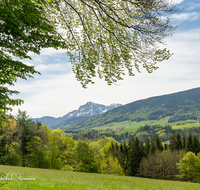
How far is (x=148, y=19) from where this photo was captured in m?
6.00

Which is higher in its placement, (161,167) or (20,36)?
(20,36)

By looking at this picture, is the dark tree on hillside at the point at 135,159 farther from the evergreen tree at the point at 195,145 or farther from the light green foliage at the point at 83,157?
the evergreen tree at the point at 195,145

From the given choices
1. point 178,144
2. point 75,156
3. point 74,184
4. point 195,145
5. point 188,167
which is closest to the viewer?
point 74,184

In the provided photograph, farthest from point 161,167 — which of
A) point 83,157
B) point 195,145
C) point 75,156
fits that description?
point 75,156

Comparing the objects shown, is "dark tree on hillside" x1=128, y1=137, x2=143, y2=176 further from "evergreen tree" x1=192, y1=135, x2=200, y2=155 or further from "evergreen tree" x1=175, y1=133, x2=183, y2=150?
"evergreen tree" x1=192, y1=135, x2=200, y2=155

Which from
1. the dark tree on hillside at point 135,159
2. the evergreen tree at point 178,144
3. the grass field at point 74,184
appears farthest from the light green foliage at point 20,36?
the evergreen tree at point 178,144

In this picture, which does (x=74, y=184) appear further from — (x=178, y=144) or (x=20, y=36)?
(x=178, y=144)

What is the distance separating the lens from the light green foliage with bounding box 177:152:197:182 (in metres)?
40.3

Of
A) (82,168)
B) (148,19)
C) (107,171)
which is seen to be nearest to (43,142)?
(82,168)

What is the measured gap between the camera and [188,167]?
131 feet

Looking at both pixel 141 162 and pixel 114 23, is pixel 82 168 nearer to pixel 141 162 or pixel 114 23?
pixel 141 162

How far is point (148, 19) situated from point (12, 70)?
580 centimetres

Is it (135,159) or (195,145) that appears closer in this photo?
(195,145)

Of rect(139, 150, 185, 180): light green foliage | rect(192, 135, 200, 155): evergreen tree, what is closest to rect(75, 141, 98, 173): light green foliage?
rect(139, 150, 185, 180): light green foliage
